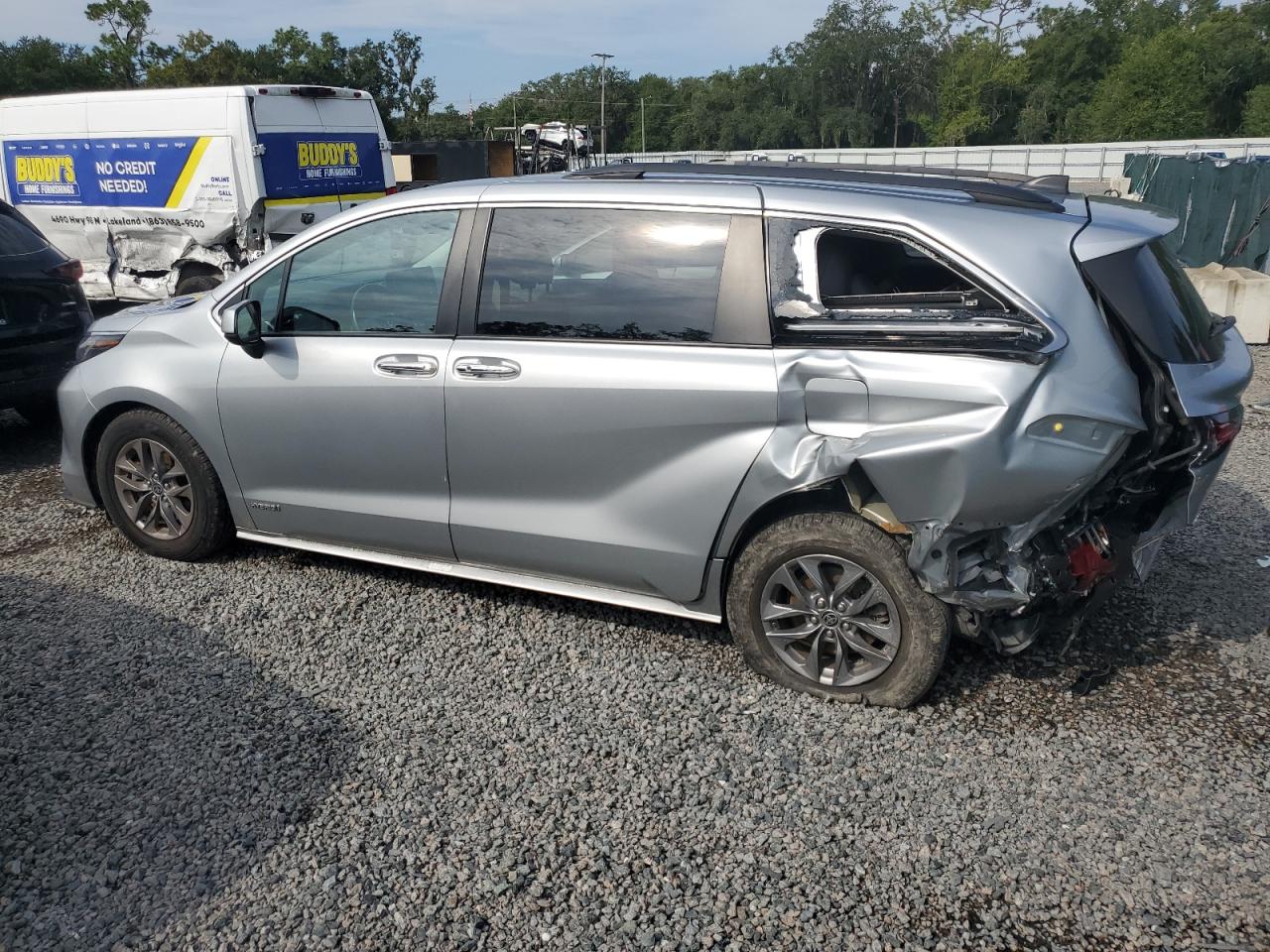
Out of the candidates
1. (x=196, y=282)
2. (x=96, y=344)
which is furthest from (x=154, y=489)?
(x=196, y=282)

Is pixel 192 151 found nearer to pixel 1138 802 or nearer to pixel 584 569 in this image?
pixel 584 569

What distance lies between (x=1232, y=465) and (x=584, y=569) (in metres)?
4.68

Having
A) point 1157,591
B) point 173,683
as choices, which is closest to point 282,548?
point 173,683

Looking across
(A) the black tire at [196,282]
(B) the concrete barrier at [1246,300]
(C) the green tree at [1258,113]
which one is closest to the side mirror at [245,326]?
(A) the black tire at [196,282]

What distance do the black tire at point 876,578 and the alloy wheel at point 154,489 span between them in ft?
9.04

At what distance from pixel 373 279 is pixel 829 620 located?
2.37 m

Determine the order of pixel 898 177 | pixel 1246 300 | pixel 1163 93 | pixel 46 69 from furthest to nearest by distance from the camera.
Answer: pixel 1163 93 < pixel 46 69 < pixel 1246 300 < pixel 898 177

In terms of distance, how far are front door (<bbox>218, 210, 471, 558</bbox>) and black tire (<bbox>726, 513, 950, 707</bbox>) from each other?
51.9 inches

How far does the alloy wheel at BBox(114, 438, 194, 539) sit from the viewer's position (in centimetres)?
481

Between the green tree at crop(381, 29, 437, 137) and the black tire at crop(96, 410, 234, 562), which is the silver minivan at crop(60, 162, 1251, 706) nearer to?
the black tire at crop(96, 410, 234, 562)

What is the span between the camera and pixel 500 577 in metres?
4.19

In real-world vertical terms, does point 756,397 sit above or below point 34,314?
above

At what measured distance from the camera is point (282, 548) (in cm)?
510

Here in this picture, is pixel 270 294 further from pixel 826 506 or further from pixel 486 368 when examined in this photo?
pixel 826 506
